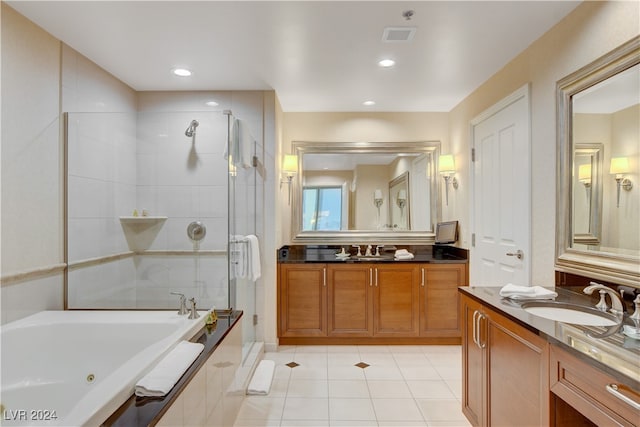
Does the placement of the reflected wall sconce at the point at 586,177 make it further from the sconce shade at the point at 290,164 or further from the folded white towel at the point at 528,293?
the sconce shade at the point at 290,164

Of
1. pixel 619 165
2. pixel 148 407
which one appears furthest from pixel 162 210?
pixel 619 165

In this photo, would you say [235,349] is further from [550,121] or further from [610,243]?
[550,121]

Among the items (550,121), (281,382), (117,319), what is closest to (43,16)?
(117,319)

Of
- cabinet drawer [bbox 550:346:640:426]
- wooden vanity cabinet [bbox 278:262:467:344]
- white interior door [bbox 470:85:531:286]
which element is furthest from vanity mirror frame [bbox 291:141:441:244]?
cabinet drawer [bbox 550:346:640:426]

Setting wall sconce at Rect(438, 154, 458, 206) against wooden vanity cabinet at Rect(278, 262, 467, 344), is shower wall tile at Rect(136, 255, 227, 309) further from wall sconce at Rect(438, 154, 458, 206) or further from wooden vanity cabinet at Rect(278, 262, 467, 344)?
wall sconce at Rect(438, 154, 458, 206)

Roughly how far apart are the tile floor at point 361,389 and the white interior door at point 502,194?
92 cm

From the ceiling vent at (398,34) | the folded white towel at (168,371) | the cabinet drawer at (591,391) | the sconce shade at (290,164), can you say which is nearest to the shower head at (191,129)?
the sconce shade at (290,164)

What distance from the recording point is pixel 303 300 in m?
3.26

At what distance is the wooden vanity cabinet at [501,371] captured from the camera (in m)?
1.32

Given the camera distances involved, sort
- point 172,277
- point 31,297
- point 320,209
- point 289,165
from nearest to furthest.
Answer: point 31,297
point 172,277
point 289,165
point 320,209

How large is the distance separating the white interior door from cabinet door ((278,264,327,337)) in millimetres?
A: 1450

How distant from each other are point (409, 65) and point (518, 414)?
2.30 m

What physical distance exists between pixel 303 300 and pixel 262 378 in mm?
Result: 863

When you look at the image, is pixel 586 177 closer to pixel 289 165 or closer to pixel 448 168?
pixel 448 168
